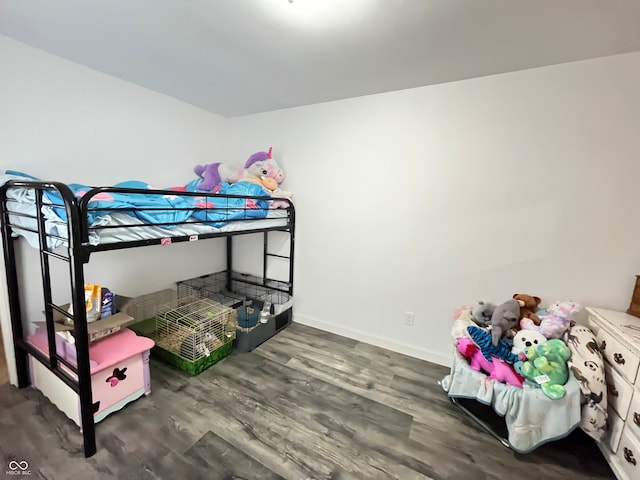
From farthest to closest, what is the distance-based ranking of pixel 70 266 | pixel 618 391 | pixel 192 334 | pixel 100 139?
pixel 100 139 < pixel 192 334 < pixel 618 391 < pixel 70 266

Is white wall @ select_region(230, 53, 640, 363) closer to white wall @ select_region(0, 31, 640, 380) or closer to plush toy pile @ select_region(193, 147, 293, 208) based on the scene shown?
white wall @ select_region(0, 31, 640, 380)

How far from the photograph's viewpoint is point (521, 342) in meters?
1.51

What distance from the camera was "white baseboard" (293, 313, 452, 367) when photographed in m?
2.15

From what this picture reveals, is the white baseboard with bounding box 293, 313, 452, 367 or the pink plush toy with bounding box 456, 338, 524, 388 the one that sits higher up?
the pink plush toy with bounding box 456, 338, 524, 388

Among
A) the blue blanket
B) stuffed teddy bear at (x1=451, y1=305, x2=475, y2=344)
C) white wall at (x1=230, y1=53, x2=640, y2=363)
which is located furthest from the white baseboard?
the blue blanket

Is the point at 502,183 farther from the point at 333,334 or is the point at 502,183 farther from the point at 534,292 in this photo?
the point at 333,334

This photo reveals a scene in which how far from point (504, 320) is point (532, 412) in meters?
0.47

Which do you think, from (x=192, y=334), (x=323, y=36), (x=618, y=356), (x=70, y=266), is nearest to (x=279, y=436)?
(x=192, y=334)

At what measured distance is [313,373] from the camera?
77.8 inches

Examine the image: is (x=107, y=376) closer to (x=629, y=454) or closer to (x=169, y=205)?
(x=169, y=205)

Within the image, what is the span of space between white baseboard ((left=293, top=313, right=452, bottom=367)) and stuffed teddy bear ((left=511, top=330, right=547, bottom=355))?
0.68 m

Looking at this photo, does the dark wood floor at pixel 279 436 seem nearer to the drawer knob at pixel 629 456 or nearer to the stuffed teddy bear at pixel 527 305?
the drawer knob at pixel 629 456

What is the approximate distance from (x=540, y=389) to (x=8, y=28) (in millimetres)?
3457

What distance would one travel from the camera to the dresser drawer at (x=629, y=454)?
45.5 inches
